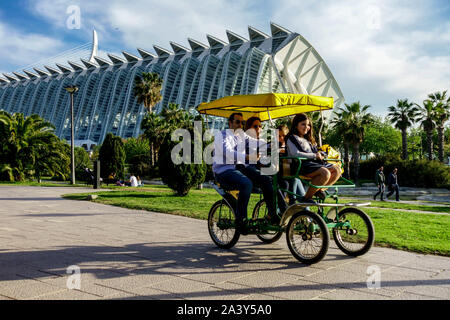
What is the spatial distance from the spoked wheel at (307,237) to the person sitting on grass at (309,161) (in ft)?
1.17

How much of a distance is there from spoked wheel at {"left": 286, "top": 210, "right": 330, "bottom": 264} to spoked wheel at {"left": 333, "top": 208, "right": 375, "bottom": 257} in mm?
531

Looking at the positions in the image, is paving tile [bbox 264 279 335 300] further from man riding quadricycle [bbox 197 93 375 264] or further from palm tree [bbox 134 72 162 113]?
palm tree [bbox 134 72 162 113]

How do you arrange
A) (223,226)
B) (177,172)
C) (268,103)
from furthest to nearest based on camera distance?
1. (177,172)
2. (223,226)
3. (268,103)

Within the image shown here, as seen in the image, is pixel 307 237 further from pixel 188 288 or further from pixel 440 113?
pixel 440 113

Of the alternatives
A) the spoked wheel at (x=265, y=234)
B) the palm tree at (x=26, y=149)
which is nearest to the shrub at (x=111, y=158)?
the palm tree at (x=26, y=149)

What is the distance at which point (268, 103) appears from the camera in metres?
5.20

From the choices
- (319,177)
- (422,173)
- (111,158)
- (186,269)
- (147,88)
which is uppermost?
(147,88)

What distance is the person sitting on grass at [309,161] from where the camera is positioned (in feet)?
16.2

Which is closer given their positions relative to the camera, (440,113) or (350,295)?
(350,295)

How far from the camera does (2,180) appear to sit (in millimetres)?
27297

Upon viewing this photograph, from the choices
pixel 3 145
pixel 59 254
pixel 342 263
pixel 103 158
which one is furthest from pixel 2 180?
pixel 342 263

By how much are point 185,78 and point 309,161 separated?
76.7 meters

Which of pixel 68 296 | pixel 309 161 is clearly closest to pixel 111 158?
pixel 309 161

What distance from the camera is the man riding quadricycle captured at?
194 inches
